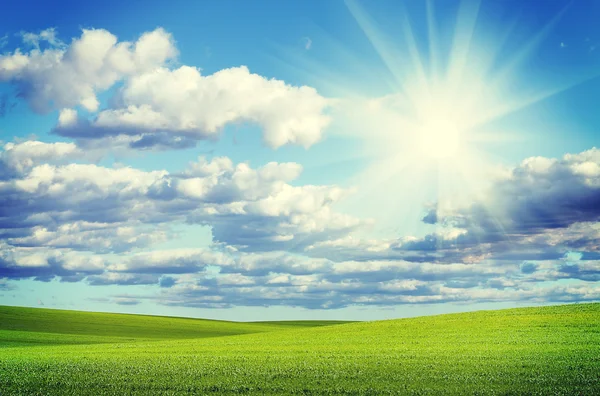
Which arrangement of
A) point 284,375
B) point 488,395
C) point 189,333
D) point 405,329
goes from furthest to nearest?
point 189,333
point 405,329
point 284,375
point 488,395

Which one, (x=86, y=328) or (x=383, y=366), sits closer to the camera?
(x=383, y=366)

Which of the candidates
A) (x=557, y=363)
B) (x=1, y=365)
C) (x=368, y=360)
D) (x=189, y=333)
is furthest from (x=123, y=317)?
(x=557, y=363)

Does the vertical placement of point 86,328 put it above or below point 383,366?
below

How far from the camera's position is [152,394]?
22.7 metres

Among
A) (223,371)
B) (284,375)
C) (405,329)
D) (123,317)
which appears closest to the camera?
(284,375)

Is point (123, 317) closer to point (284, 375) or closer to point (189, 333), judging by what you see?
point (189, 333)

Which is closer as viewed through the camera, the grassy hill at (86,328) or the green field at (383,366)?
the green field at (383,366)

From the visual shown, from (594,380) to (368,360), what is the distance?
1307 cm

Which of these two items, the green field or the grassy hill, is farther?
the grassy hill

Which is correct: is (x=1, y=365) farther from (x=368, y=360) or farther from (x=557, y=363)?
(x=557, y=363)

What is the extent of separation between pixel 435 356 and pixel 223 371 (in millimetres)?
13892

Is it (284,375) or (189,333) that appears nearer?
(284,375)

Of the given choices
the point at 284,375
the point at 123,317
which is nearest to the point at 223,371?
the point at 284,375

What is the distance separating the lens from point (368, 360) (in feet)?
112
